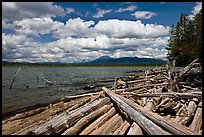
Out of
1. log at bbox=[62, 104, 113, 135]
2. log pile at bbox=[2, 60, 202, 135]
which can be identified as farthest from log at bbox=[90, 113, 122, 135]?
log at bbox=[62, 104, 113, 135]

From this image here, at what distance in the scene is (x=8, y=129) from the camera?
378 inches

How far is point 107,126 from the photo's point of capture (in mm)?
7523

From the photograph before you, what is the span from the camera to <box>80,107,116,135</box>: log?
280 inches

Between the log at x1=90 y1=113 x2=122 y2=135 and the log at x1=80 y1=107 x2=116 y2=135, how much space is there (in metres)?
0.14

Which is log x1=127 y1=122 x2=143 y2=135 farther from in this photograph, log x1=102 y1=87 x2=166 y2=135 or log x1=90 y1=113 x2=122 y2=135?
log x1=90 y1=113 x2=122 y2=135

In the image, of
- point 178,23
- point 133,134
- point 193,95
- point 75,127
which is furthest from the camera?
point 178,23

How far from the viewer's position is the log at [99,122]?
23.3 ft

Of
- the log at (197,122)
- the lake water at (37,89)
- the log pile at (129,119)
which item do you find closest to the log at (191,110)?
the log pile at (129,119)

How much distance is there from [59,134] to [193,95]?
554cm

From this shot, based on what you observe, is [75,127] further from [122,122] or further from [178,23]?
[178,23]

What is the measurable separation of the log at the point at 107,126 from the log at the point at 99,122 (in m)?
0.14

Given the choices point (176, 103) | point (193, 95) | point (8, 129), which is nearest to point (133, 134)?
point (193, 95)

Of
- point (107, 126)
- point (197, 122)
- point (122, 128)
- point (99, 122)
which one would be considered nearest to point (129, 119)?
point (122, 128)

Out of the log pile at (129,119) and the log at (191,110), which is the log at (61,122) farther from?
the log at (191,110)
